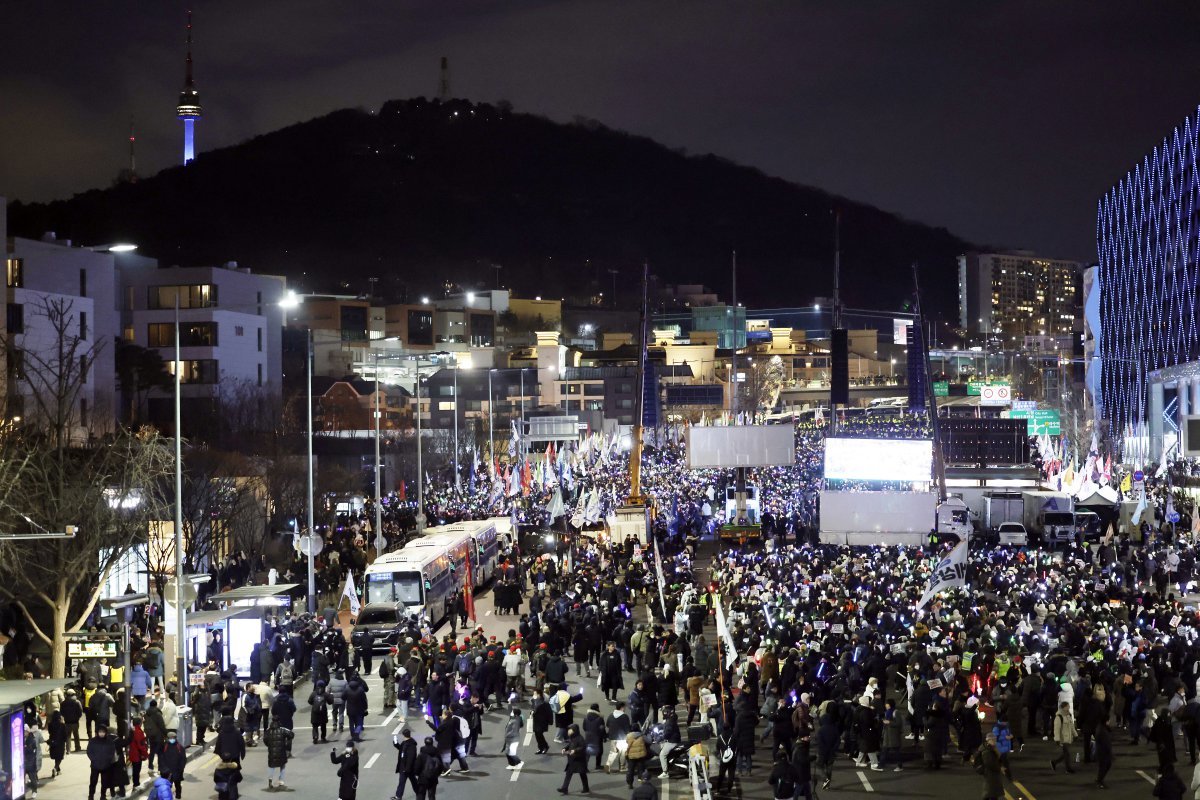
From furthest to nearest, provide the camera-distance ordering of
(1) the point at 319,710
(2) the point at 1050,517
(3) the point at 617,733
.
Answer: (2) the point at 1050,517 → (1) the point at 319,710 → (3) the point at 617,733

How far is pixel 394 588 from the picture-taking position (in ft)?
111

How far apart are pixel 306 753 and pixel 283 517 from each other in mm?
33088

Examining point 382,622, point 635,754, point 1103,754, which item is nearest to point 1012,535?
point 382,622

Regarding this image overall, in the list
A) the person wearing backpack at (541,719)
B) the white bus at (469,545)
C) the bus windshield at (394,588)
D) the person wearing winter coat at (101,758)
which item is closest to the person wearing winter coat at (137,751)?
the person wearing winter coat at (101,758)

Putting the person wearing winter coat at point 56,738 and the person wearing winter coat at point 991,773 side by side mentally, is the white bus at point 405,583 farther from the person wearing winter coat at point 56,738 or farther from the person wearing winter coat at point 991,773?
the person wearing winter coat at point 991,773

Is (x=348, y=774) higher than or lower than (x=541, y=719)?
higher

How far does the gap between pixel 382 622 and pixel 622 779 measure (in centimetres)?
1281

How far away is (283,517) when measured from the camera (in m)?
54.0

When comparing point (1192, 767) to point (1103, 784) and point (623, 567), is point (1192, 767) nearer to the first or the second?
point (1103, 784)

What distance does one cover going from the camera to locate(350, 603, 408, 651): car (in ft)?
101

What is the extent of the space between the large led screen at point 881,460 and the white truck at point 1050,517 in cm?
432

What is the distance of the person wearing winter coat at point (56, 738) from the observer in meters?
20.3

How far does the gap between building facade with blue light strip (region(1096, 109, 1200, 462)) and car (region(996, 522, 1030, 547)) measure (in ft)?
101

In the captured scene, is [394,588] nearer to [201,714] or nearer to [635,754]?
[201,714]
